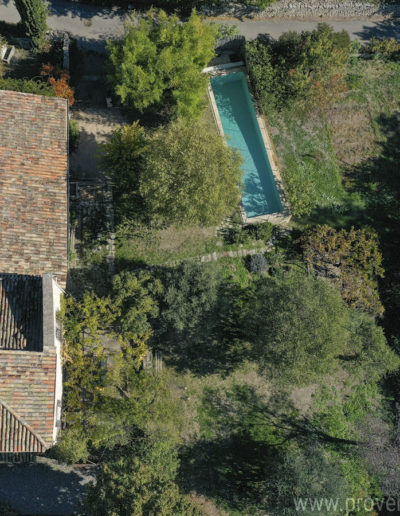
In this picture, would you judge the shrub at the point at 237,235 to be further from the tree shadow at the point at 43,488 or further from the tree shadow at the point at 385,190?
the tree shadow at the point at 43,488

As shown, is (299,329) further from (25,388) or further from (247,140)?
(247,140)

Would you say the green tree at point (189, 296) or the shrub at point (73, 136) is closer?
the green tree at point (189, 296)

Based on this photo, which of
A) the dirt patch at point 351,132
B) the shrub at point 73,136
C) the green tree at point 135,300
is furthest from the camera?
the dirt patch at point 351,132

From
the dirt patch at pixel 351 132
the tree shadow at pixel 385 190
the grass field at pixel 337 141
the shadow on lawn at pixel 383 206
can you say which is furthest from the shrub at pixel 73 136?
the tree shadow at pixel 385 190

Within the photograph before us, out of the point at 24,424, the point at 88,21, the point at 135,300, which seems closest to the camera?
the point at 24,424

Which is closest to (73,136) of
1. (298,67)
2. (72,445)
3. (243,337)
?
(298,67)

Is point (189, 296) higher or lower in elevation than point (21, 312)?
higher
